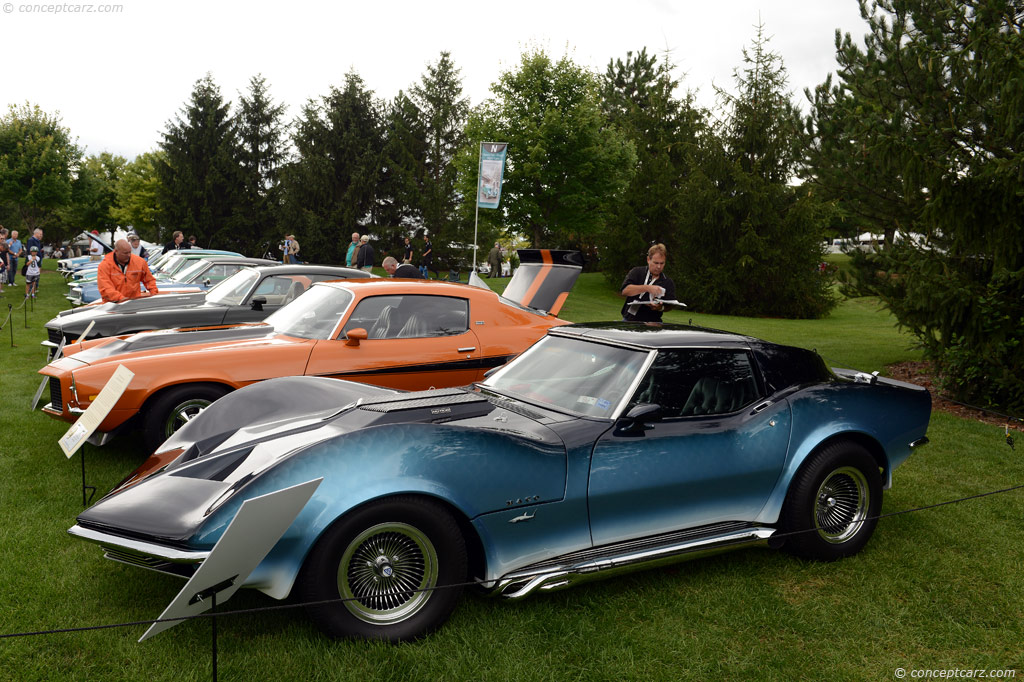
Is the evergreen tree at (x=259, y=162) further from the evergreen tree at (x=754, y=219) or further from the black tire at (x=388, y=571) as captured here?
the black tire at (x=388, y=571)

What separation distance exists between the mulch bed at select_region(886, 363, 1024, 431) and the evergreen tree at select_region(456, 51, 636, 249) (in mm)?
20682

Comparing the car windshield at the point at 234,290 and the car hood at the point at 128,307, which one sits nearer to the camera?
the car hood at the point at 128,307

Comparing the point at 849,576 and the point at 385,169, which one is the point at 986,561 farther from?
the point at 385,169

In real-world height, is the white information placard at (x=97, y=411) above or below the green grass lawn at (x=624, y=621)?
above

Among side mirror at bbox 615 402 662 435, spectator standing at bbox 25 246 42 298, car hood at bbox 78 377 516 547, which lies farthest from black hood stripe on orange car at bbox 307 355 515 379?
spectator standing at bbox 25 246 42 298

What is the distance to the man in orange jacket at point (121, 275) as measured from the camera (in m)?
9.96

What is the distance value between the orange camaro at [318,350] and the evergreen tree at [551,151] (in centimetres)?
2514

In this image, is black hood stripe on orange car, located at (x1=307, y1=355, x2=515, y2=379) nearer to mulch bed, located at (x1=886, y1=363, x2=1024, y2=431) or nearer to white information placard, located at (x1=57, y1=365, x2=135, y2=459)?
white information placard, located at (x1=57, y1=365, x2=135, y2=459)

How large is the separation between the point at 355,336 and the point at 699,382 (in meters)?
3.10

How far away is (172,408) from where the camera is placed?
226 inches

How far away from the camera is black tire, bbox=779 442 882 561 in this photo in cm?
434

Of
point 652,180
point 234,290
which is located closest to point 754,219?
point 652,180

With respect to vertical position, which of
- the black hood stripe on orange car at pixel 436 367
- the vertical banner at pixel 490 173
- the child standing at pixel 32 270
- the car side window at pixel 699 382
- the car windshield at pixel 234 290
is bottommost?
the child standing at pixel 32 270

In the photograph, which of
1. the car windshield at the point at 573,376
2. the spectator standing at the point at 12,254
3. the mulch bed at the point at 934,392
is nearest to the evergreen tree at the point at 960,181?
the mulch bed at the point at 934,392
